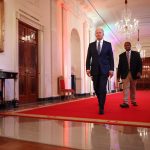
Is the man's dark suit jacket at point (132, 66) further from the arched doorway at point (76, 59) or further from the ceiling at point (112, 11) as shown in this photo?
the arched doorway at point (76, 59)

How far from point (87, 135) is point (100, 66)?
1.75 meters

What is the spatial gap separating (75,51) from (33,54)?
16.0 feet

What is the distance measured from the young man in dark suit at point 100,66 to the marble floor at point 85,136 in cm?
93

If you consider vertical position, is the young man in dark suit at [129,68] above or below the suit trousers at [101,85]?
above

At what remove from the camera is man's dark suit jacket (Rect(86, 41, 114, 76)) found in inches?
170

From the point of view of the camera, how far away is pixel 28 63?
8.00 metres

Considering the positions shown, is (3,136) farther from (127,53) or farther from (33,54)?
(33,54)

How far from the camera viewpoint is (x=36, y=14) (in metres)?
8.35

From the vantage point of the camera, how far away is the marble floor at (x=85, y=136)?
2275 millimetres

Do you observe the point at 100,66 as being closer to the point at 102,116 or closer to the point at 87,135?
the point at 102,116

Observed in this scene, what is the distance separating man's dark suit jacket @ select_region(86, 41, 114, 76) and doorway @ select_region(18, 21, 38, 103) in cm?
361

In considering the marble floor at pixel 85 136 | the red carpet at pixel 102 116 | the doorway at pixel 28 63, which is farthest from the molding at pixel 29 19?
the marble floor at pixel 85 136

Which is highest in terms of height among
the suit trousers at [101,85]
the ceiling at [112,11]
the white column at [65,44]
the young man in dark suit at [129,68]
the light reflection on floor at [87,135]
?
the ceiling at [112,11]

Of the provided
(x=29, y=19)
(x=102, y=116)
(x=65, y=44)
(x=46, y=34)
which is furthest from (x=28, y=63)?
(x=102, y=116)
